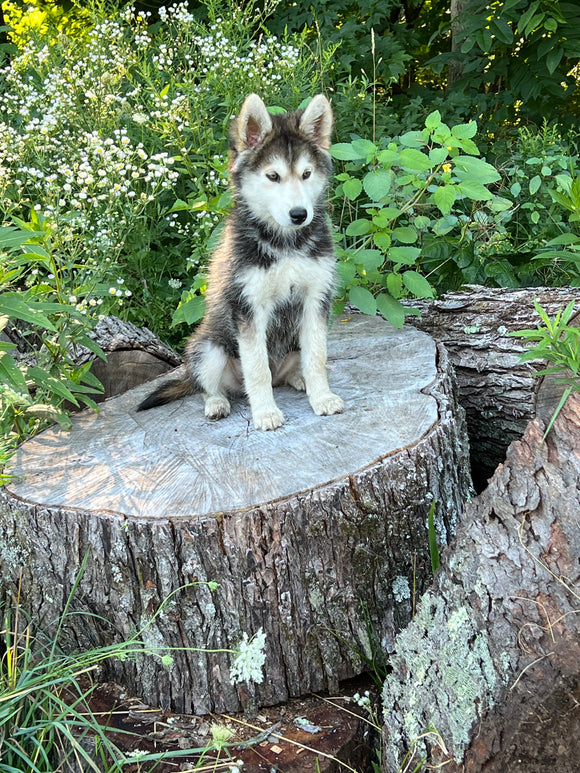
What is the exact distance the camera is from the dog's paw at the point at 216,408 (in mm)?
3342

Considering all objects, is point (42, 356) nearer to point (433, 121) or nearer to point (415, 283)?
point (415, 283)

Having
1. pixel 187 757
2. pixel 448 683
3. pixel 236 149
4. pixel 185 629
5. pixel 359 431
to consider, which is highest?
pixel 236 149

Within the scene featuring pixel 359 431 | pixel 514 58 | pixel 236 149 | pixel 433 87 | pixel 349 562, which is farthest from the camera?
pixel 433 87

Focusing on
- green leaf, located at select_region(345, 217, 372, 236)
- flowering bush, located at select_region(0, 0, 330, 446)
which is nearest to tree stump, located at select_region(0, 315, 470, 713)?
flowering bush, located at select_region(0, 0, 330, 446)

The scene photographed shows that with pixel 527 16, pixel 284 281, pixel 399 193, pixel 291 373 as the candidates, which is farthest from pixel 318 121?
pixel 527 16

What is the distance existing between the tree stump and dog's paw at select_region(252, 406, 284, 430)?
0.12m

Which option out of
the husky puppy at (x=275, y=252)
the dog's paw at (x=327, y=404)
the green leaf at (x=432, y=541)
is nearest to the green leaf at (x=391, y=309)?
the husky puppy at (x=275, y=252)

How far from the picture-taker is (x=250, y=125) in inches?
126

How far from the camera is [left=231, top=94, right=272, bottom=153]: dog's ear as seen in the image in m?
3.11

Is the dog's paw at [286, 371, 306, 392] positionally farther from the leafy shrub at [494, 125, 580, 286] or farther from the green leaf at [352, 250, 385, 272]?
the leafy shrub at [494, 125, 580, 286]

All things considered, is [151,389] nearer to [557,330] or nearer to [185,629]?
[185,629]

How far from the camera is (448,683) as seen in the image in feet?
7.34

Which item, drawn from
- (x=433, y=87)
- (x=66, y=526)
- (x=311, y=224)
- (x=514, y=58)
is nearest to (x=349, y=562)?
(x=66, y=526)

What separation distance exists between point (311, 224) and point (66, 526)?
1.68m
